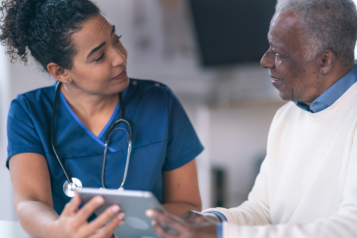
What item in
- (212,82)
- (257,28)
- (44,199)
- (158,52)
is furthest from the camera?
(158,52)

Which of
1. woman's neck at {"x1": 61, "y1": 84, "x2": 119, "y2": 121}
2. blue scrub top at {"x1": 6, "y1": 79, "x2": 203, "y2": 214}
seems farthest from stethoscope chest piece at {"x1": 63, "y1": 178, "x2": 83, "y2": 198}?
A: woman's neck at {"x1": 61, "y1": 84, "x2": 119, "y2": 121}

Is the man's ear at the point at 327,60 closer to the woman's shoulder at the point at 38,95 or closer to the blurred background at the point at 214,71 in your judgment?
the woman's shoulder at the point at 38,95

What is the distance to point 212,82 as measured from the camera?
3012mm

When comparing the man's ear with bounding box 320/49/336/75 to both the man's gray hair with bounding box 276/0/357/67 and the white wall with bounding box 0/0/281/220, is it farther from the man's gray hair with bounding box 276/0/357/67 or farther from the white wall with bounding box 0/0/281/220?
the white wall with bounding box 0/0/281/220

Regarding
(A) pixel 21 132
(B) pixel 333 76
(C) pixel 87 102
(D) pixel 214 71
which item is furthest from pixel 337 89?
(D) pixel 214 71

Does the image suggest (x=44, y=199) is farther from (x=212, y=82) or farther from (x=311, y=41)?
(x=212, y=82)

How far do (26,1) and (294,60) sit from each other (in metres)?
0.83

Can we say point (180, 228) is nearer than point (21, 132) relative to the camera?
Yes

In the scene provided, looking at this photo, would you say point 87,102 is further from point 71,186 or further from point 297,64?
point 297,64

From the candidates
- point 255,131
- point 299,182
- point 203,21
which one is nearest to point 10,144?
point 299,182

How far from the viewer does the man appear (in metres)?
0.83

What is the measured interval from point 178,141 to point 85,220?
22.8 inches

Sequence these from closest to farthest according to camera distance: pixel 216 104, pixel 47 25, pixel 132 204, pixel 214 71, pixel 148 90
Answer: pixel 132 204, pixel 47 25, pixel 148 90, pixel 214 71, pixel 216 104

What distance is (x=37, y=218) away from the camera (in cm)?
91
